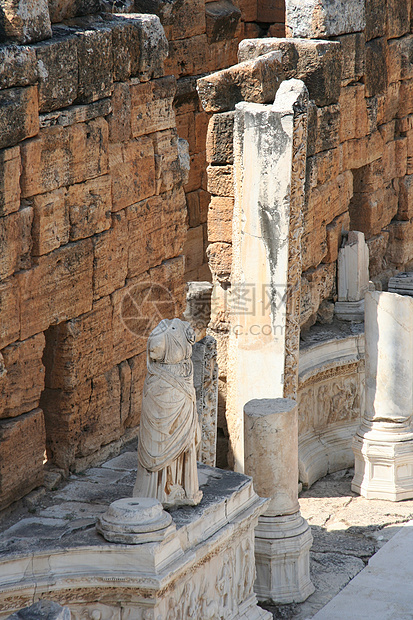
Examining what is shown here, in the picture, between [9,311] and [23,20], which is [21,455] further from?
[23,20]

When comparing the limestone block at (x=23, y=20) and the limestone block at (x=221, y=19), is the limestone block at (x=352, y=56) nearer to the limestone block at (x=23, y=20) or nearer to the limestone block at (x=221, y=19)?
the limestone block at (x=221, y=19)

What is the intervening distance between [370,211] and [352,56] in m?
2.20

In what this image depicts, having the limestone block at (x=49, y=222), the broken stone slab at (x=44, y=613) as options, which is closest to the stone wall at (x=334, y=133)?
the limestone block at (x=49, y=222)

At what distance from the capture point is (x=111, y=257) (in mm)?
9867

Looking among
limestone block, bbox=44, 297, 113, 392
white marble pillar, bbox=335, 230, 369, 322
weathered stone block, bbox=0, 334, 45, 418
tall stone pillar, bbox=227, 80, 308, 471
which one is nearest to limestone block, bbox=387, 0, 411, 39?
white marble pillar, bbox=335, 230, 369, 322

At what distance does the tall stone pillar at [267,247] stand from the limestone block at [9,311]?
276 cm

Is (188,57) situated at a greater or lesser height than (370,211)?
greater

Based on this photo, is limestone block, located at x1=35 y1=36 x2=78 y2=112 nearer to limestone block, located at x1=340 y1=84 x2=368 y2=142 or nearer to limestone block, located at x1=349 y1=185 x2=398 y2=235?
limestone block, located at x1=340 y1=84 x2=368 y2=142

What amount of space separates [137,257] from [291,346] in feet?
5.71

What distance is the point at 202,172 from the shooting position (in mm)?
15383

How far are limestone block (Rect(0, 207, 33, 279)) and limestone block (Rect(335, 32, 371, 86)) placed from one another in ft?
20.0

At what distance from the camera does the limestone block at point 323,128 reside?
12.8 m

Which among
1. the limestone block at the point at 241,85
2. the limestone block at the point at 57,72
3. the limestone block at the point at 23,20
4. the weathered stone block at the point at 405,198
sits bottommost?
the weathered stone block at the point at 405,198

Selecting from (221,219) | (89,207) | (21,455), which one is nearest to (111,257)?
(89,207)
